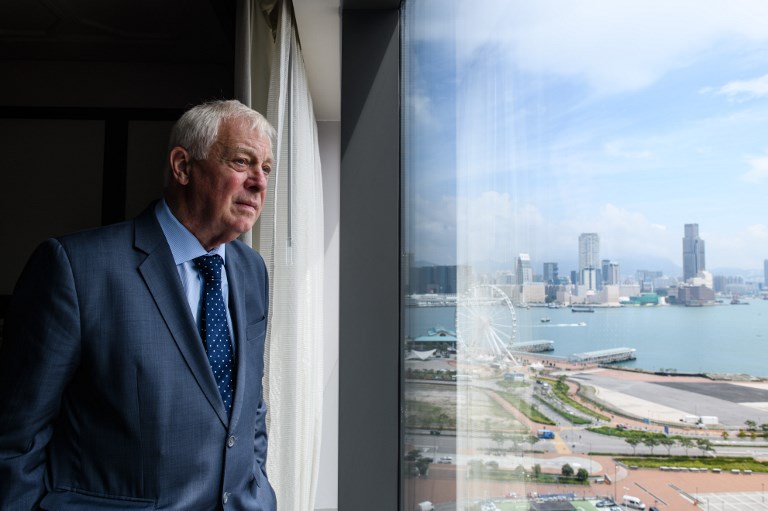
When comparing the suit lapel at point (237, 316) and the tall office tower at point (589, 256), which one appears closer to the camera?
the tall office tower at point (589, 256)

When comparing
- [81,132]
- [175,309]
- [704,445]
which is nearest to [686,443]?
[704,445]

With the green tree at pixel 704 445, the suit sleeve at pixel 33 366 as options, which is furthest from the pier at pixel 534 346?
the suit sleeve at pixel 33 366

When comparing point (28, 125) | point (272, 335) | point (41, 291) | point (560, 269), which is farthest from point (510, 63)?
point (28, 125)

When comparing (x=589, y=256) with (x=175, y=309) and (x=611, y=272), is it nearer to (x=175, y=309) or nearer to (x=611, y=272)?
(x=611, y=272)

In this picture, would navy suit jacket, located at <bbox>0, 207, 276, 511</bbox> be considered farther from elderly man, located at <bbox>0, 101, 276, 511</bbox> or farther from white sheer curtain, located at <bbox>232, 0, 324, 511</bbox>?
white sheer curtain, located at <bbox>232, 0, 324, 511</bbox>

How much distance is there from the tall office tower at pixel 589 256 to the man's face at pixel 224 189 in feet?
2.29

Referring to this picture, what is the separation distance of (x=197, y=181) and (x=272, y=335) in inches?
32.3

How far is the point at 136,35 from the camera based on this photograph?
3.14m

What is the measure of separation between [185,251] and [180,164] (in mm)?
201

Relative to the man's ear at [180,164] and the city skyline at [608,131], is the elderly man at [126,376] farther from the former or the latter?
the city skyline at [608,131]

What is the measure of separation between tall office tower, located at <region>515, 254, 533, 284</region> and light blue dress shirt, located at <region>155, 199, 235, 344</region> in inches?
27.5

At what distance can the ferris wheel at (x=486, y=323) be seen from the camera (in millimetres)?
1115

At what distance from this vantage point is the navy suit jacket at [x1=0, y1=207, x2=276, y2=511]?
945 mm

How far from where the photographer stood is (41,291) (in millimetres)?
959
